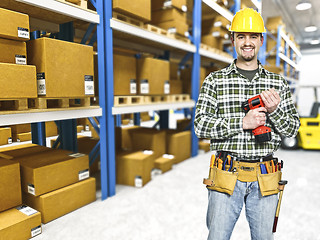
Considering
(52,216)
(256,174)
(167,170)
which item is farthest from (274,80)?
(167,170)

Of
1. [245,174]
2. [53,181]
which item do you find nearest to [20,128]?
[53,181]

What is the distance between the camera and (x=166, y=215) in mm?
2975

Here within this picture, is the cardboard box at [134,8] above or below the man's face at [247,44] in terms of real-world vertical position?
above

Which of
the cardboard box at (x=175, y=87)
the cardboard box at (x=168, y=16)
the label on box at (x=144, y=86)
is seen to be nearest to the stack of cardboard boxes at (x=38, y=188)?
the label on box at (x=144, y=86)

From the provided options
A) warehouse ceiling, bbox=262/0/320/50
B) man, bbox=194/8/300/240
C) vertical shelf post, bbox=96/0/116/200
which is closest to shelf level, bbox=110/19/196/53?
vertical shelf post, bbox=96/0/116/200

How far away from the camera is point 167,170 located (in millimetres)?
4648

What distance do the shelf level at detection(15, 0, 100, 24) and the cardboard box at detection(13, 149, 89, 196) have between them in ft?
5.66

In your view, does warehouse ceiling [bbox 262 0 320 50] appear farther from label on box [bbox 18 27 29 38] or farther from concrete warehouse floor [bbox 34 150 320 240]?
label on box [bbox 18 27 29 38]

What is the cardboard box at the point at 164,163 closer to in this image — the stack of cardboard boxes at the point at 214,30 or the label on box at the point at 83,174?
the label on box at the point at 83,174

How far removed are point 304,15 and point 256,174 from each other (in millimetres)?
14986

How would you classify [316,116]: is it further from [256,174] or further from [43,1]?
[43,1]

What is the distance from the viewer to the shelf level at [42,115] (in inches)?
91.0

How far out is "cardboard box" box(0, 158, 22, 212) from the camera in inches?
99.3

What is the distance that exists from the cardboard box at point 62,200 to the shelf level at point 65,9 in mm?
2039
